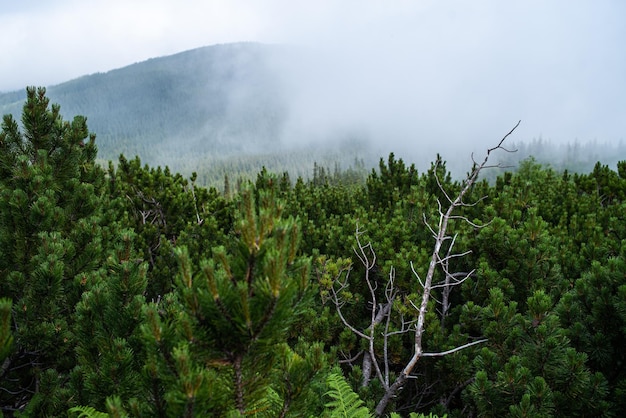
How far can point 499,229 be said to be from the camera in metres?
5.16

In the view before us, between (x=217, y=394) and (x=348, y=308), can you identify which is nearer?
(x=217, y=394)

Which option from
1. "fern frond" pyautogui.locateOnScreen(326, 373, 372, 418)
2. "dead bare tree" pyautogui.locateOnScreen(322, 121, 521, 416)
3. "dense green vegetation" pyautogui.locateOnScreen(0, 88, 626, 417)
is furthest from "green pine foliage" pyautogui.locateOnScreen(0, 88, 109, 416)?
"dead bare tree" pyautogui.locateOnScreen(322, 121, 521, 416)

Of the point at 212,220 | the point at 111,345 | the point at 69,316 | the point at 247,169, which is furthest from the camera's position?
the point at 247,169

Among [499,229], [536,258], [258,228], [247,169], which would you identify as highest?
[258,228]

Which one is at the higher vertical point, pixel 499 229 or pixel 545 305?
pixel 499 229

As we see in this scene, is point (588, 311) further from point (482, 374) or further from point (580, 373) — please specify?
point (482, 374)

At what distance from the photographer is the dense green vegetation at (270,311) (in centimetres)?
176

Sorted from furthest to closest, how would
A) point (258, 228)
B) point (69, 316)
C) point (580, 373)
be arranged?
1. point (69, 316)
2. point (580, 373)
3. point (258, 228)

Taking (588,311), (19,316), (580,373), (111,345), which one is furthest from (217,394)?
(588,311)

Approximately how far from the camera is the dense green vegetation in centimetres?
176

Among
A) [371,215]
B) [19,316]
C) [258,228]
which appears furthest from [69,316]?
[371,215]

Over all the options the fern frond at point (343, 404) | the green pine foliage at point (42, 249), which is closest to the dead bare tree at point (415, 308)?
the fern frond at point (343, 404)

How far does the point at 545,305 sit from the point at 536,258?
1352 millimetres

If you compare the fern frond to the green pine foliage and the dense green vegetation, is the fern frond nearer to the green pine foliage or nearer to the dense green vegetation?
the dense green vegetation
